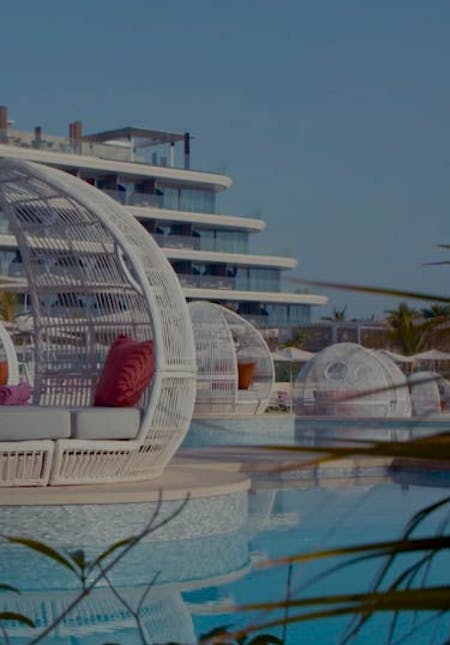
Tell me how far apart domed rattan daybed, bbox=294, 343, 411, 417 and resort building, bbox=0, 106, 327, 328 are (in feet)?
78.4

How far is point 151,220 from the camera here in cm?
5034

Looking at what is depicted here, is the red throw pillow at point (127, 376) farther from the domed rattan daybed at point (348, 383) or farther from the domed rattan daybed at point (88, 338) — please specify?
the domed rattan daybed at point (348, 383)

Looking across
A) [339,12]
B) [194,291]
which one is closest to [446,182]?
[339,12]

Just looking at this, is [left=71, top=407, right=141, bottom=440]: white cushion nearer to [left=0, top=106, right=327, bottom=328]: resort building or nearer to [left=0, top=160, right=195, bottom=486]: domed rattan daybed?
[left=0, top=160, right=195, bottom=486]: domed rattan daybed

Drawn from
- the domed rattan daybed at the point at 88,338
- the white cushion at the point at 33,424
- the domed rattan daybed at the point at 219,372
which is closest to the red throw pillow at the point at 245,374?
the domed rattan daybed at the point at 219,372

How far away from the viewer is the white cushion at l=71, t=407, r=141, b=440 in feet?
27.2

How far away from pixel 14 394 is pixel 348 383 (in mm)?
13122

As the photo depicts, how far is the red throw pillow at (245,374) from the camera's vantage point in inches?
843

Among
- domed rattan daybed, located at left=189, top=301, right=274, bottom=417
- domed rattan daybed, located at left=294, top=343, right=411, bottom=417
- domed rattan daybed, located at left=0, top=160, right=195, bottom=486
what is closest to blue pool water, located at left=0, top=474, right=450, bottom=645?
domed rattan daybed, located at left=0, top=160, right=195, bottom=486

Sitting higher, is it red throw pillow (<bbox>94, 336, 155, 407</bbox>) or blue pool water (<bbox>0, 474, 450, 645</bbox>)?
red throw pillow (<bbox>94, 336, 155, 407</bbox>)

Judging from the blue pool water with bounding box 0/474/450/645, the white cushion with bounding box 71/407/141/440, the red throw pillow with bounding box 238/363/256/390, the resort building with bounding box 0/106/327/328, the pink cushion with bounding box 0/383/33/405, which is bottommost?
the blue pool water with bounding box 0/474/450/645

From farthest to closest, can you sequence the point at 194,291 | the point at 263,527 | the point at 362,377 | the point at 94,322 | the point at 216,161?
the point at 216,161 < the point at 194,291 < the point at 362,377 < the point at 94,322 < the point at 263,527

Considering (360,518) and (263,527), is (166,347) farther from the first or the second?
(360,518)

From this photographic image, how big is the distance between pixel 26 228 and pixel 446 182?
9.02m
